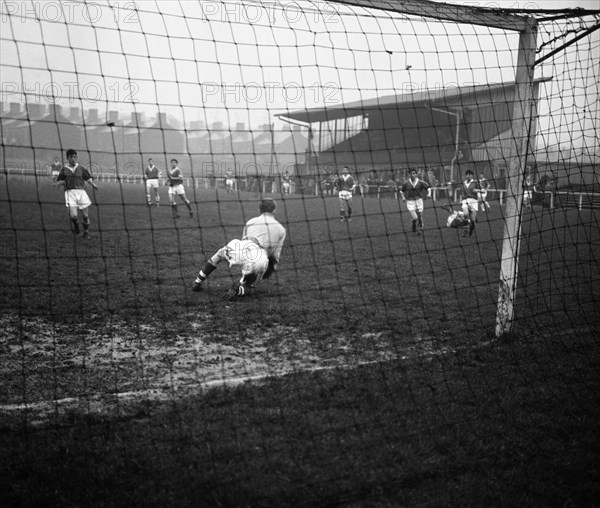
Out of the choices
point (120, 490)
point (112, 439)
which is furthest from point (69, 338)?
point (120, 490)

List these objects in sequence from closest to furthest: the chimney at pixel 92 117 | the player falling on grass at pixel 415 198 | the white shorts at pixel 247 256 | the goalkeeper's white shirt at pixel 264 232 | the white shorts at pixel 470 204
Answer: the white shorts at pixel 247 256 → the goalkeeper's white shirt at pixel 264 232 → the player falling on grass at pixel 415 198 → the white shorts at pixel 470 204 → the chimney at pixel 92 117

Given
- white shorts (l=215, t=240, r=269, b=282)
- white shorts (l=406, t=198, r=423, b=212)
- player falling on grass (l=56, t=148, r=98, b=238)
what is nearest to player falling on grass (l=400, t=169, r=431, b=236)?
white shorts (l=406, t=198, r=423, b=212)

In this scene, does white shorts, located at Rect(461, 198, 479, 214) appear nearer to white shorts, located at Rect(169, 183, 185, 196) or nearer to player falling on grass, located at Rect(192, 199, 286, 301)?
player falling on grass, located at Rect(192, 199, 286, 301)

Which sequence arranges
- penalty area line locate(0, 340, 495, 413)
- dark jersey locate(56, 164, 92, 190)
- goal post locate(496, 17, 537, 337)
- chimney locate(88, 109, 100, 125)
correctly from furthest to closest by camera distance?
1. chimney locate(88, 109, 100, 125)
2. dark jersey locate(56, 164, 92, 190)
3. goal post locate(496, 17, 537, 337)
4. penalty area line locate(0, 340, 495, 413)

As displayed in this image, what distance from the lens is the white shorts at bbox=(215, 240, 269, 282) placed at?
7562 millimetres

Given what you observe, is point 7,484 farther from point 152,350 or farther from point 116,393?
point 152,350

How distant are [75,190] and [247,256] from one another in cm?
694

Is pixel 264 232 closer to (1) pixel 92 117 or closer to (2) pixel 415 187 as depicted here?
(2) pixel 415 187

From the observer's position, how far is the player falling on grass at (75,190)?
12312mm

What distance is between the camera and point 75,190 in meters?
12.6

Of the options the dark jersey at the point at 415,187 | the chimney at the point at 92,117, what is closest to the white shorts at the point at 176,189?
the dark jersey at the point at 415,187

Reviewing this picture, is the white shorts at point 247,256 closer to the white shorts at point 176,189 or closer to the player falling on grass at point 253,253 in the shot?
the player falling on grass at point 253,253

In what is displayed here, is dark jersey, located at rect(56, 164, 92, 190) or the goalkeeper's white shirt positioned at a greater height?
dark jersey, located at rect(56, 164, 92, 190)

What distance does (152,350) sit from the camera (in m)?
5.40
